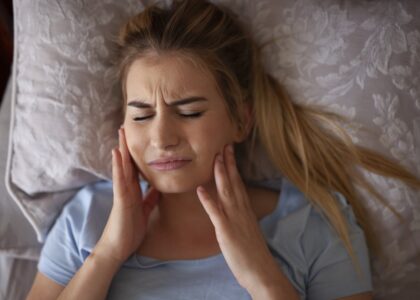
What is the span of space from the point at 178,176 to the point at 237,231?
0.63 feet

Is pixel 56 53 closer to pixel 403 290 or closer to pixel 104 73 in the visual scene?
pixel 104 73

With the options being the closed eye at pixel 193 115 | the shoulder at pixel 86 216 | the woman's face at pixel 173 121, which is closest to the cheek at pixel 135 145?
the woman's face at pixel 173 121

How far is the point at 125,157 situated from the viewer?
3.87 ft

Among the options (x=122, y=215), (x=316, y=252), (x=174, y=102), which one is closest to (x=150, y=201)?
(x=122, y=215)

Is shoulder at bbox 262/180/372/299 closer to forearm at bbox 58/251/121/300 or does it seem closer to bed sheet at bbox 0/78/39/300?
Answer: forearm at bbox 58/251/121/300

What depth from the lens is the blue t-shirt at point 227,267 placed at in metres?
1.13

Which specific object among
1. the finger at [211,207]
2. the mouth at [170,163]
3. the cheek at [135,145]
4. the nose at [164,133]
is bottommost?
the finger at [211,207]

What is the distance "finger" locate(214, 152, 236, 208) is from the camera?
1124mm

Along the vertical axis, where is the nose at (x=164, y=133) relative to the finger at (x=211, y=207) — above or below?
above

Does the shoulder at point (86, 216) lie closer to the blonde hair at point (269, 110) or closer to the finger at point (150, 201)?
the finger at point (150, 201)

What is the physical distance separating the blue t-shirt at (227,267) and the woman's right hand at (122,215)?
0.18 feet

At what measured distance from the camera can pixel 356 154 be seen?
3.85ft

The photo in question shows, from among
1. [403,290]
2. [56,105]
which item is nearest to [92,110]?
[56,105]

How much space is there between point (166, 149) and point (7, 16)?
0.98 m
